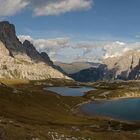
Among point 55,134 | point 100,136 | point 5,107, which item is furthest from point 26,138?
point 5,107

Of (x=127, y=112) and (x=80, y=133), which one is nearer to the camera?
(x=80, y=133)

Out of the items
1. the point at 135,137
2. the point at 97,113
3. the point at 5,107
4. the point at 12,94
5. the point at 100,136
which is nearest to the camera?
the point at 100,136

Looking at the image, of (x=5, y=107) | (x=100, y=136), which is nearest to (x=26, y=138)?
(x=100, y=136)

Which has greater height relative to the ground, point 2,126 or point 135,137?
point 2,126

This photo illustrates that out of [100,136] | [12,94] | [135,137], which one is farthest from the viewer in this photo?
A: [12,94]

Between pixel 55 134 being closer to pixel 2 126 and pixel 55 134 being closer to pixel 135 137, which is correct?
pixel 2 126

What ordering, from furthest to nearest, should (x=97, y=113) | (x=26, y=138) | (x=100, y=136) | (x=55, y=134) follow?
(x=97, y=113), (x=100, y=136), (x=55, y=134), (x=26, y=138)

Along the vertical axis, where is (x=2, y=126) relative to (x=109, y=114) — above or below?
above

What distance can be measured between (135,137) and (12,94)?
106582mm

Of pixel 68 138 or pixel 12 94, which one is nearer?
pixel 68 138

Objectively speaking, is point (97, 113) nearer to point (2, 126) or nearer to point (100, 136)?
point (100, 136)

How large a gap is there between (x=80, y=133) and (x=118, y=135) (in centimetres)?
1166

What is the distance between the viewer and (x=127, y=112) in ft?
655

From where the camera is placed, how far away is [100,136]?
80.1 meters
